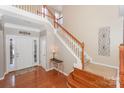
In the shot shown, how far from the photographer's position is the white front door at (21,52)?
5.71 metres

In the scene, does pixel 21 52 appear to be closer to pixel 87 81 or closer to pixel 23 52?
pixel 23 52

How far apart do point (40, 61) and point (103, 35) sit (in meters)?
4.40

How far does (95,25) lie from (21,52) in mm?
4395

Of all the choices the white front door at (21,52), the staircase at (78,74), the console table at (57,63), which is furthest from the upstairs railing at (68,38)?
the white front door at (21,52)

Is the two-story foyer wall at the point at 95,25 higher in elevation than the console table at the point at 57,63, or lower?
higher

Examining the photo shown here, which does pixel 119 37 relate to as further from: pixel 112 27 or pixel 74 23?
pixel 74 23

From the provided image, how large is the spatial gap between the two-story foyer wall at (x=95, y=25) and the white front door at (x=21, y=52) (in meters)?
2.69

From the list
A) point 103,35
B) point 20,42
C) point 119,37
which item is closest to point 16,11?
point 20,42

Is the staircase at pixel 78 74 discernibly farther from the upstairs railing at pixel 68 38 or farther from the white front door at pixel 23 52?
the white front door at pixel 23 52

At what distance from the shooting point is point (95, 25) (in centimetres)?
509

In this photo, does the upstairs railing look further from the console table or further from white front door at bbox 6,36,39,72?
white front door at bbox 6,36,39,72

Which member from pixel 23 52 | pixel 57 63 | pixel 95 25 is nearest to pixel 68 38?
pixel 95 25

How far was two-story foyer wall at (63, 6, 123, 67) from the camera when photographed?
4.34 metres

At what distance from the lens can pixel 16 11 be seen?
3.74 metres
